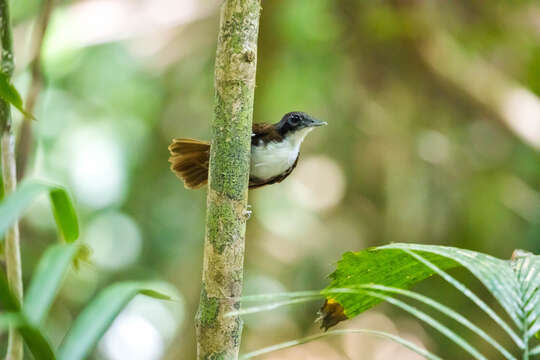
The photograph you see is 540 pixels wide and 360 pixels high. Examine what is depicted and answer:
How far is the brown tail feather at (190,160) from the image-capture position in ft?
11.2

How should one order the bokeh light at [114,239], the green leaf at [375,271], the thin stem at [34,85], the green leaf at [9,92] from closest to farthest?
the green leaf at [375,271]
the green leaf at [9,92]
the thin stem at [34,85]
the bokeh light at [114,239]

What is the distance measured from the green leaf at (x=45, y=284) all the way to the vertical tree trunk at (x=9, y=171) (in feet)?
2.21

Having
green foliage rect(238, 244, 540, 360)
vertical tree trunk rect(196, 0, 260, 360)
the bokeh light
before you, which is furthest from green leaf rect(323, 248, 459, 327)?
the bokeh light

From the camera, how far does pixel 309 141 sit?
24.9 ft

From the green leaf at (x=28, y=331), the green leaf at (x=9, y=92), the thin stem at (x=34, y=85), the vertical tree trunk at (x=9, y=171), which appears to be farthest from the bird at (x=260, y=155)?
the green leaf at (x=28, y=331)

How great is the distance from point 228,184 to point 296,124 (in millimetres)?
1772

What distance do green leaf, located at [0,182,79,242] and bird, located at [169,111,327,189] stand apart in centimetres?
186

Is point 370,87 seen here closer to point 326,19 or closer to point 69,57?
point 326,19

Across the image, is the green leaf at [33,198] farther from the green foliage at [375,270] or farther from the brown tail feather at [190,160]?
the brown tail feather at [190,160]

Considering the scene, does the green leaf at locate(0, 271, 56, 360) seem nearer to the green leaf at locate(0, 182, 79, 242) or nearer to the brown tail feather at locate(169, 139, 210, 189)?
the green leaf at locate(0, 182, 79, 242)

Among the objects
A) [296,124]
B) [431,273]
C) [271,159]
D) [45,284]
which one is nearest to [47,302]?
[45,284]

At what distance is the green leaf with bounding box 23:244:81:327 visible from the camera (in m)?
1.07

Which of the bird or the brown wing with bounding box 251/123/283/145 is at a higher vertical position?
the brown wing with bounding box 251/123/283/145

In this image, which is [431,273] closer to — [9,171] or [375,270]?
[375,270]
